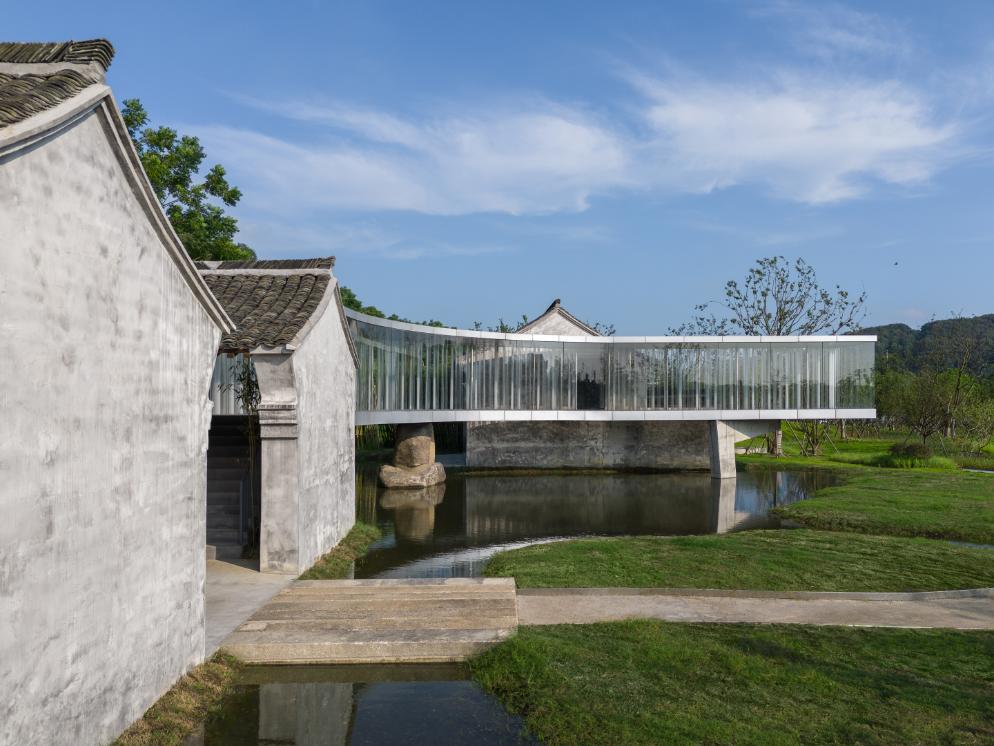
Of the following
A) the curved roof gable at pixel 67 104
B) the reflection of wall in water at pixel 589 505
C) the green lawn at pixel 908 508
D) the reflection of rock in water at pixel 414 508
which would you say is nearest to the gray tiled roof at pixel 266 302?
the curved roof gable at pixel 67 104

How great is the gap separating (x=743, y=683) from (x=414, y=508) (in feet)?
49.3

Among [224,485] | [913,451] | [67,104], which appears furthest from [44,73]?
[913,451]

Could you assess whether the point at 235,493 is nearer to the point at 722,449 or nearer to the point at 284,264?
the point at 284,264

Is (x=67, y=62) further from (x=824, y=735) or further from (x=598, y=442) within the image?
(x=598, y=442)

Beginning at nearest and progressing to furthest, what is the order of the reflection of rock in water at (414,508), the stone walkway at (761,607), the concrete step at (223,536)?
the stone walkway at (761,607) < the concrete step at (223,536) < the reflection of rock in water at (414,508)

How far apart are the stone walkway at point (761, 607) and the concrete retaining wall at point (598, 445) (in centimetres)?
2223

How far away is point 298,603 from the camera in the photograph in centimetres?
967

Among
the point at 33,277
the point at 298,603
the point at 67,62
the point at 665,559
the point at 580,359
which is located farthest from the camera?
the point at 580,359

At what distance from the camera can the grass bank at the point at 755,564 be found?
37.3ft

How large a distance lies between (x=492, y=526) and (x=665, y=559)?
632cm

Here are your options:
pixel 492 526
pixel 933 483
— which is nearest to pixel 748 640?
pixel 492 526

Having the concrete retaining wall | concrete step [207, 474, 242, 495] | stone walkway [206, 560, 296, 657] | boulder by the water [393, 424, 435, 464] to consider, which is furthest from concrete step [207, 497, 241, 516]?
the concrete retaining wall

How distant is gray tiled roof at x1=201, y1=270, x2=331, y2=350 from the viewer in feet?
37.3

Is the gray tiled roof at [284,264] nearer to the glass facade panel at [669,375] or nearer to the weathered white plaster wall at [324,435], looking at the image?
the weathered white plaster wall at [324,435]
